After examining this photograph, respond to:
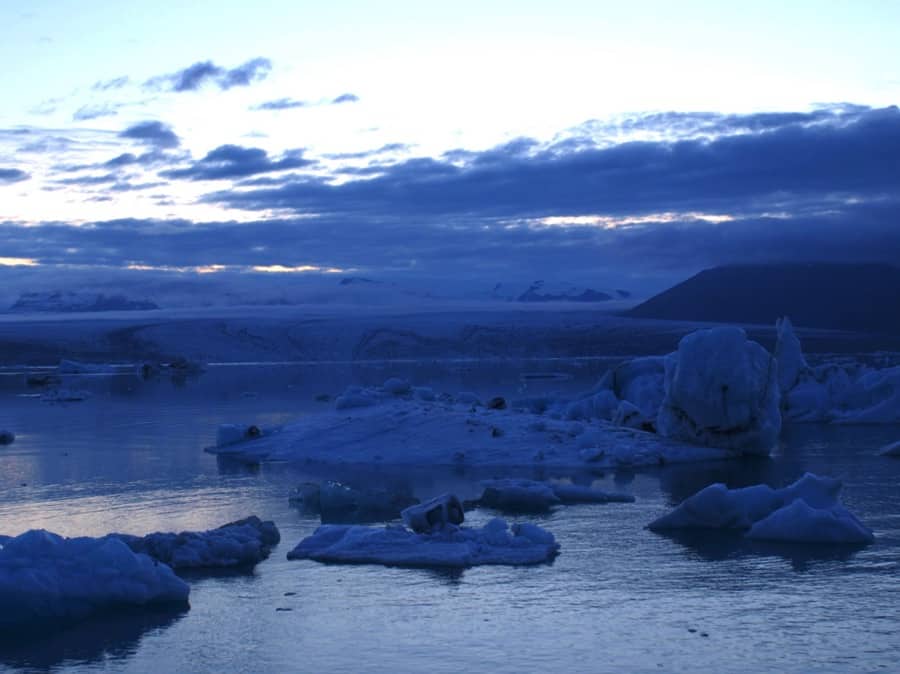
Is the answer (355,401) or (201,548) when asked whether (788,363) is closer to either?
(355,401)

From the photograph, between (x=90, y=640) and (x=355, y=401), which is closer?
(x=90, y=640)

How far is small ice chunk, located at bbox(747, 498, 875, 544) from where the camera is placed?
7.72 metres

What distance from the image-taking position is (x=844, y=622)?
18.9 feet

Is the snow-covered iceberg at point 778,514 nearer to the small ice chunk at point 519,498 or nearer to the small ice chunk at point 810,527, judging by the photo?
the small ice chunk at point 810,527

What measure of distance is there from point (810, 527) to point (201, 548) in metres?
4.13

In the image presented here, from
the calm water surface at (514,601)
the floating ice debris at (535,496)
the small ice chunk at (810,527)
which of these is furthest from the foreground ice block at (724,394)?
the small ice chunk at (810,527)

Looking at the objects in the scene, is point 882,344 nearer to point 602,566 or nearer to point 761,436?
point 761,436

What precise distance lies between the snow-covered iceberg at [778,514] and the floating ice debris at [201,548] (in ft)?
9.88

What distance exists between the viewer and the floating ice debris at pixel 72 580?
6.00 metres

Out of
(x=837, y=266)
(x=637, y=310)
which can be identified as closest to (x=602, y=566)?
(x=637, y=310)

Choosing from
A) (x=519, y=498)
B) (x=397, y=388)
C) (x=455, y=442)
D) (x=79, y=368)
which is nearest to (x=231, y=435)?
(x=455, y=442)

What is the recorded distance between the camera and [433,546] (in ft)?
24.4

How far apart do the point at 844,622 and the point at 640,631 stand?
1062 millimetres

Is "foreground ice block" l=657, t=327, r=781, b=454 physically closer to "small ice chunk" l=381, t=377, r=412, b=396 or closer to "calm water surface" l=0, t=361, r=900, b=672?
"calm water surface" l=0, t=361, r=900, b=672
